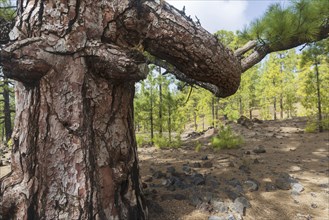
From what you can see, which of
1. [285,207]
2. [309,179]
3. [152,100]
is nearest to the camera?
[285,207]

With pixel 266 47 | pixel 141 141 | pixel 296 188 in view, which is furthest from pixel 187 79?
pixel 141 141

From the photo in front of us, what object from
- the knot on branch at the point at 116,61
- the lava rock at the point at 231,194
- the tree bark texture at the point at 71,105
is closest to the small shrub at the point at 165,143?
the lava rock at the point at 231,194

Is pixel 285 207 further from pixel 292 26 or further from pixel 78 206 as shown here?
pixel 78 206

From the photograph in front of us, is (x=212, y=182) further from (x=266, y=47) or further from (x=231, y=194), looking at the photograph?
(x=266, y=47)

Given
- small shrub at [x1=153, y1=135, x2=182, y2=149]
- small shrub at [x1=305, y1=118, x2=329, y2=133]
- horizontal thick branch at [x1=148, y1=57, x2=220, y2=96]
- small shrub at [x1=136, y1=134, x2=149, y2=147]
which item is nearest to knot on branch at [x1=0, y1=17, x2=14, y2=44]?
horizontal thick branch at [x1=148, y1=57, x2=220, y2=96]

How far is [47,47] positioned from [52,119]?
1.60ft

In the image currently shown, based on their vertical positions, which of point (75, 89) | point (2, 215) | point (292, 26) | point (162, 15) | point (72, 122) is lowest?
point (2, 215)

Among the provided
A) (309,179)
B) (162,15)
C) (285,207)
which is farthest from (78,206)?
(309,179)

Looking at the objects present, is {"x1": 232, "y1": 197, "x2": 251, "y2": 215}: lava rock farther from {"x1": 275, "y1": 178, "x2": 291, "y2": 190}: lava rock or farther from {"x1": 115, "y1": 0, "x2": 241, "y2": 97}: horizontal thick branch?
{"x1": 115, "y1": 0, "x2": 241, "y2": 97}: horizontal thick branch

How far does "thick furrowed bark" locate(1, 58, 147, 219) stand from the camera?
1.60 meters

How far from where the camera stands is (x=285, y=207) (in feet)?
9.29

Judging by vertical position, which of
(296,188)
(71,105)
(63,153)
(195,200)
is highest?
(71,105)

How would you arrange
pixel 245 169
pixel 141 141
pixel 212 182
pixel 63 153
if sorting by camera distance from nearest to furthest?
1. pixel 63 153
2. pixel 212 182
3. pixel 245 169
4. pixel 141 141

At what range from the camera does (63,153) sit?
162cm
